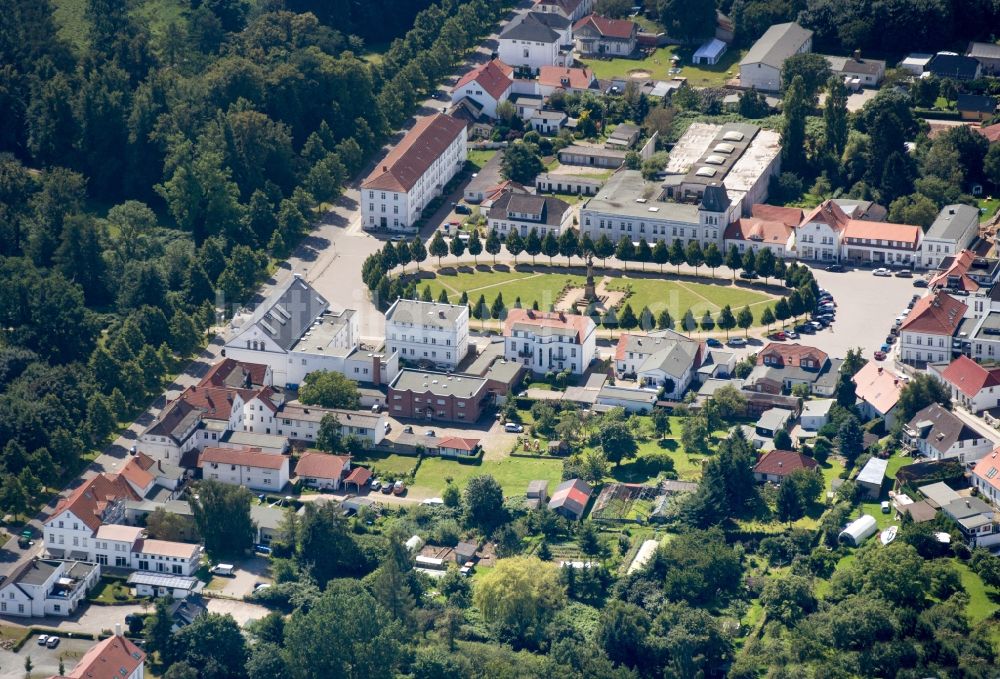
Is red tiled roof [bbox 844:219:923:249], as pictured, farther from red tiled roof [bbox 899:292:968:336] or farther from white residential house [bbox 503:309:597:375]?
white residential house [bbox 503:309:597:375]

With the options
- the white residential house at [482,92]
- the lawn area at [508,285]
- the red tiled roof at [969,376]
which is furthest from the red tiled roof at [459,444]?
the white residential house at [482,92]


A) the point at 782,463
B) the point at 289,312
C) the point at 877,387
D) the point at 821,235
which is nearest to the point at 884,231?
the point at 821,235

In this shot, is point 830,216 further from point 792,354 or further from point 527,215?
point 527,215

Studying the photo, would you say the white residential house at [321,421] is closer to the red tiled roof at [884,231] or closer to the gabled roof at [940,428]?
the gabled roof at [940,428]

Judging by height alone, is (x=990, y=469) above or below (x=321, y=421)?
above

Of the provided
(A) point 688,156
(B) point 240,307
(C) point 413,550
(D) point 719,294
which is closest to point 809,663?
(C) point 413,550

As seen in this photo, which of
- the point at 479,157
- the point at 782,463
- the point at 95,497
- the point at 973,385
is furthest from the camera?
the point at 479,157

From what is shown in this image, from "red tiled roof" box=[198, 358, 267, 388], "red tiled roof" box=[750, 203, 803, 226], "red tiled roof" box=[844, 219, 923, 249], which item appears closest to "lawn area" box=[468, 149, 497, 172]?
"red tiled roof" box=[750, 203, 803, 226]
